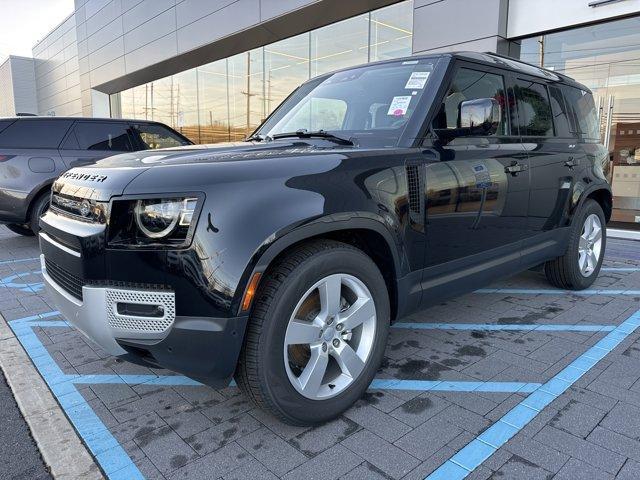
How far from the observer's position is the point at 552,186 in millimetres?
3932

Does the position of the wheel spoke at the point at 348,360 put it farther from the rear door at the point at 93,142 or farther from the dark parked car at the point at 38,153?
the rear door at the point at 93,142


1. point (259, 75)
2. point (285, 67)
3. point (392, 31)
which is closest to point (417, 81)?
point (392, 31)

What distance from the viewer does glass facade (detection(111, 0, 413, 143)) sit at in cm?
1006

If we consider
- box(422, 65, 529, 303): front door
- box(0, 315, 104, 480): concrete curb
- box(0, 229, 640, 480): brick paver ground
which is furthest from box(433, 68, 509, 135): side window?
box(0, 315, 104, 480): concrete curb

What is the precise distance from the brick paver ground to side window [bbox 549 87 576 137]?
1.82 meters

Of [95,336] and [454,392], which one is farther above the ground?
[95,336]

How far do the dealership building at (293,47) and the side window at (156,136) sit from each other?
4.22m

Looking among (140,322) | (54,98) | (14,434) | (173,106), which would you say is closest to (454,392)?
(140,322)

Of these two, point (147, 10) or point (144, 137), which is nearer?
point (144, 137)

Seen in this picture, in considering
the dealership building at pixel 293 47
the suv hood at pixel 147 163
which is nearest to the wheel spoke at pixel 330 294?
the suv hood at pixel 147 163

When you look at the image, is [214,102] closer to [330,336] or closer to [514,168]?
[514,168]

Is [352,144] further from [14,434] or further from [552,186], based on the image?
[14,434]

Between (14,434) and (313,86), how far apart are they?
307 centimetres

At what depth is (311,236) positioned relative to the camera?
7.36 feet
